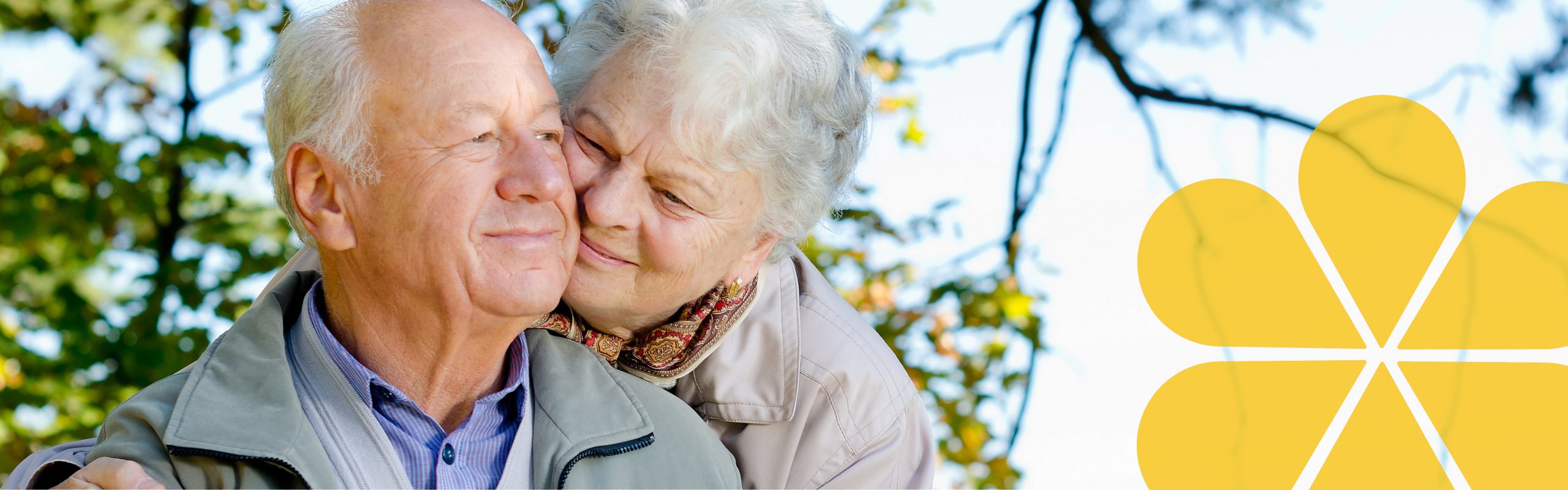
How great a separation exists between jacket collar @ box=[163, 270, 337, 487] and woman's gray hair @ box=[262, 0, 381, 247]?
0.21m

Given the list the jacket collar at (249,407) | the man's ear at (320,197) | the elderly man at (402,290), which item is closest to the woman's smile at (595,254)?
the elderly man at (402,290)

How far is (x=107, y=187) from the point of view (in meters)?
4.09

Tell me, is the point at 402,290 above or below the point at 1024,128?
below

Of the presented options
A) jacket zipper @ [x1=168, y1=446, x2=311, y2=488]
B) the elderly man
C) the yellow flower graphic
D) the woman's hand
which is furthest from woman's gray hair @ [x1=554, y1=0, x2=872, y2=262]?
the yellow flower graphic

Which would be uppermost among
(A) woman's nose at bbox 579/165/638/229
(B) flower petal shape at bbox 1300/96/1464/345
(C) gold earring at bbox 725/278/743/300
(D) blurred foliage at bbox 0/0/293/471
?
(B) flower petal shape at bbox 1300/96/1464/345

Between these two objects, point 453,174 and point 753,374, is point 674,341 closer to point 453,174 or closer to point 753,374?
point 753,374

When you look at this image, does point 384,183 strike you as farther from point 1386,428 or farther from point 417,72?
point 1386,428

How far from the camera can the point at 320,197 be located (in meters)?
1.82

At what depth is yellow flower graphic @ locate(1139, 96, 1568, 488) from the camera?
3.79m

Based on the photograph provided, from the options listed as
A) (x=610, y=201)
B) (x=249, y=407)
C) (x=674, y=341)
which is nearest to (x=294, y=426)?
(x=249, y=407)

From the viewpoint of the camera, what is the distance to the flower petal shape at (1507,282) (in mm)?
3838

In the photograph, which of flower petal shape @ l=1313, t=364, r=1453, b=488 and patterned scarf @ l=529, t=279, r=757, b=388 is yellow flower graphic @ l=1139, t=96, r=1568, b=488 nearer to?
flower petal shape @ l=1313, t=364, r=1453, b=488

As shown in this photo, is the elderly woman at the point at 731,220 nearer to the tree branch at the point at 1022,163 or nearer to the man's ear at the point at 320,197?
the man's ear at the point at 320,197

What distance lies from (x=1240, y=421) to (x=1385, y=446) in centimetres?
44
